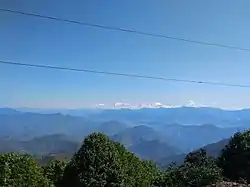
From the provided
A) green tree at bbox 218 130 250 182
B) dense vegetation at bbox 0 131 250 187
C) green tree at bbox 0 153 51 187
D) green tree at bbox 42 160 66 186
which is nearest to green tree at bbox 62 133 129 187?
dense vegetation at bbox 0 131 250 187

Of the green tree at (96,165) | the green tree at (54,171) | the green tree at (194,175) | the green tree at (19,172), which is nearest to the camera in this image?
the green tree at (19,172)

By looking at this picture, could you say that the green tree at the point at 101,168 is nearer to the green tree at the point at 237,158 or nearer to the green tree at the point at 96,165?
the green tree at the point at 96,165

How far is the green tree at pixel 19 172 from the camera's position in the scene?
1639 centimetres

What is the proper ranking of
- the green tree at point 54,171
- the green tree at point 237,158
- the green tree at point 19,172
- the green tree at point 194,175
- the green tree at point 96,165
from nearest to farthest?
the green tree at point 19,172
the green tree at point 96,165
the green tree at point 194,175
the green tree at point 237,158
the green tree at point 54,171

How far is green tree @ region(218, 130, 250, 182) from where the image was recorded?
67.8 ft

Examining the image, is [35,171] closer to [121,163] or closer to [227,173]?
[121,163]

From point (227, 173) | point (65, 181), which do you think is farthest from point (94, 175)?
point (227, 173)

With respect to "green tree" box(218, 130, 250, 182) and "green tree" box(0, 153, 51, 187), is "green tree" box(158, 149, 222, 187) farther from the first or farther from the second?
"green tree" box(0, 153, 51, 187)

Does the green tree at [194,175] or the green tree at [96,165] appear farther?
the green tree at [194,175]

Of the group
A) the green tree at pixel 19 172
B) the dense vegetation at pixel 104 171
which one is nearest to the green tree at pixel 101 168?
the dense vegetation at pixel 104 171

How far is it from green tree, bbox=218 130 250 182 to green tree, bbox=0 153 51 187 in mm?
9956

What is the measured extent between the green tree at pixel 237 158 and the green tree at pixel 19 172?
9956 mm

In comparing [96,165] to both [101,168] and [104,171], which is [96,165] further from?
[104,171]

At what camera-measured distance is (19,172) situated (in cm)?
1694
